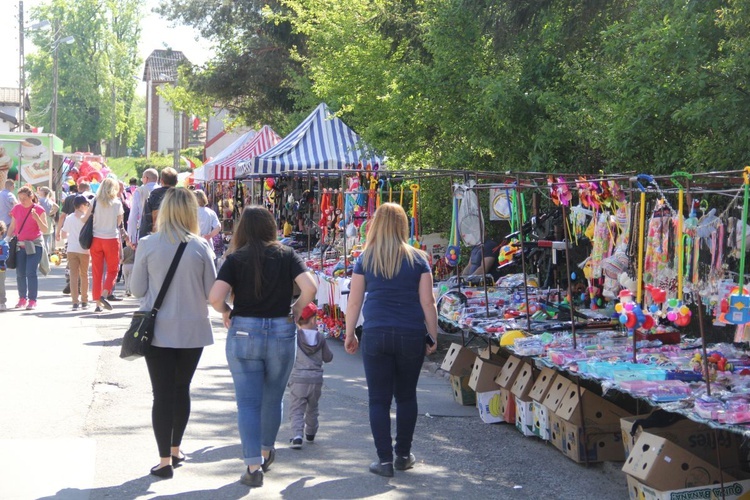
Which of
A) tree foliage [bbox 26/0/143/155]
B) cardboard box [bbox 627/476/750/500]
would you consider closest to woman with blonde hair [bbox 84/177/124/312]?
cardboard box [bbox 627/476/750/500]

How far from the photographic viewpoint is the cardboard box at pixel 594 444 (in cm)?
727

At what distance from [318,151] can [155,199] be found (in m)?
4.90

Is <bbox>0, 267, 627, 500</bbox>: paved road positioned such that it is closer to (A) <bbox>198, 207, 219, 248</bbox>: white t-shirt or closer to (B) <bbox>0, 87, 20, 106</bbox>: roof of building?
(A) <bbox>198, 207, 219, 248</bbox>: white t-shirt

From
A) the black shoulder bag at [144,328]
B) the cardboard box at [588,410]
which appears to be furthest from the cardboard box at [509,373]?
the black shoulder bag at [144,328]

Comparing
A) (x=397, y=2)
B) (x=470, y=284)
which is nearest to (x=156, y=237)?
(x=470, y=284)

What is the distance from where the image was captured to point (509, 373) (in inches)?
331

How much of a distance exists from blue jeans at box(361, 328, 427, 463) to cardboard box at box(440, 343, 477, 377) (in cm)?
258

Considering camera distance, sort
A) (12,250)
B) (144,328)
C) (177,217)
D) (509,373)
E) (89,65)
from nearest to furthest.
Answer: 1. (144,328)
2. (177,217)
3. (509,373)
4. (12,250)
5. (89,65)

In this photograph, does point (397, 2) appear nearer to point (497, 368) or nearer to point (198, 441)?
point (497, 368)

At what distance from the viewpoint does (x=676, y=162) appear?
1004 cm

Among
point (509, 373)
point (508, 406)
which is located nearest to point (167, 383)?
point (509, 373)

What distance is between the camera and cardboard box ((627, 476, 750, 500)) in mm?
5836

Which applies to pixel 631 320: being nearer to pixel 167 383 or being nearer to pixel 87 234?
pixel 167 383

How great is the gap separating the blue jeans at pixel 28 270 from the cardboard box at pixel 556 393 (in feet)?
32.0
